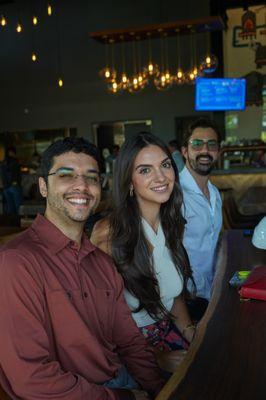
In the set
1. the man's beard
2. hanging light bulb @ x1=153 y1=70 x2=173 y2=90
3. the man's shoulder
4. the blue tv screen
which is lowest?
the man's shoulder

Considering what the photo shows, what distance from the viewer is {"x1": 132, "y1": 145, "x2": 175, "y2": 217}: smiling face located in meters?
2.04

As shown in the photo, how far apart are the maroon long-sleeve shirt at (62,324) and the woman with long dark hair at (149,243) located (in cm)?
32

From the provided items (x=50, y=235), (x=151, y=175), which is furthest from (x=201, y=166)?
(x=50, y=235)

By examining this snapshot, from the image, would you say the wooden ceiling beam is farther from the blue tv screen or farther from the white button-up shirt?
the white button-up shirt

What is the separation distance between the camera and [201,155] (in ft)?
10.1

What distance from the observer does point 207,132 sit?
3180 mm

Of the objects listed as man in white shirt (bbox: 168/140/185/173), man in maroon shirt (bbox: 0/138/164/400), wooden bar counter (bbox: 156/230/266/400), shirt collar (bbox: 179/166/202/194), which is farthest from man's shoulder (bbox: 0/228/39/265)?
man in white shirt (bbox: 168/140/185/173)

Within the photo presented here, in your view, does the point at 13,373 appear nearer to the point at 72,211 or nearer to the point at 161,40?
the point at 72,211

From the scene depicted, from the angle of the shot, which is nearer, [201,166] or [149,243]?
[149,243]

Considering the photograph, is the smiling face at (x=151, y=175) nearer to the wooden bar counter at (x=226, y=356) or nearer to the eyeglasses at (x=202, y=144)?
the wooden bar counter at (x=226, y=356)

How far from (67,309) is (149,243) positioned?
79cm

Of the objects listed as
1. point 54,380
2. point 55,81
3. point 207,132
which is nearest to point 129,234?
point 54,380

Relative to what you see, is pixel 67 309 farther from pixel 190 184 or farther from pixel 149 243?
pixel 190 184

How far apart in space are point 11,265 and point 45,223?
24 centimetres
